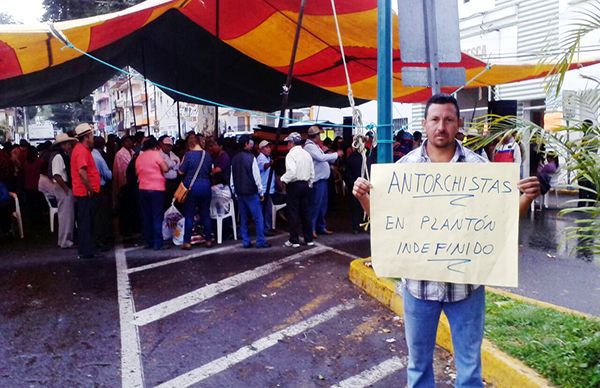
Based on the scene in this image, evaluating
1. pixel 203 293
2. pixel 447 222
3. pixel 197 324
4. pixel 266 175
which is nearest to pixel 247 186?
pixel 266 175

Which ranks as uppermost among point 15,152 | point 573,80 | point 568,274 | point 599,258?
point 573,80

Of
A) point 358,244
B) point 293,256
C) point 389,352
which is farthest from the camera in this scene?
point 358,244

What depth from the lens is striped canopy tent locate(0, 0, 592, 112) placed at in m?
7.73

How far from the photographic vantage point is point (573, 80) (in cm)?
1579

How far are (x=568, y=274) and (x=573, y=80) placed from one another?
10188 mm

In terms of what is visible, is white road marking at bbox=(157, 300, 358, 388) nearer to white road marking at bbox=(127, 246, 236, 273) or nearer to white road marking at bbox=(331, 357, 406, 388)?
white road marking at bbox=(331, 357, 406, 388)

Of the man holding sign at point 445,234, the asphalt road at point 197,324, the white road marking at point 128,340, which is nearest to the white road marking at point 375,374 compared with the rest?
the asphalt road at point 197,324

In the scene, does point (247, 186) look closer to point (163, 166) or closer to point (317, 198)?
point (163, 166)

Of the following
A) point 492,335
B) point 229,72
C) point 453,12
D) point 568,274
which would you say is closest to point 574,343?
point 492,335

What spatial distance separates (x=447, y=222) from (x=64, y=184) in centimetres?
758

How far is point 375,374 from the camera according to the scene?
4.47m

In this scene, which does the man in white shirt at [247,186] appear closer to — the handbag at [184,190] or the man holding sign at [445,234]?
the handbag at [184,190]

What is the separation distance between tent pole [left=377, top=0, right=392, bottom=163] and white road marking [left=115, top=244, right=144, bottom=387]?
284cm

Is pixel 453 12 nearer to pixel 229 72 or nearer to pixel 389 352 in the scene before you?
pixel 389 352
